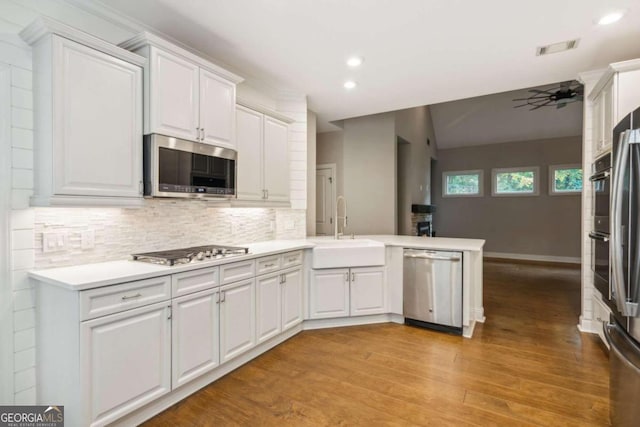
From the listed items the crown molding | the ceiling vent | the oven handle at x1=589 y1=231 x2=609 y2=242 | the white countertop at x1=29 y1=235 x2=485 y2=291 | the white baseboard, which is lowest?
the white baseboard

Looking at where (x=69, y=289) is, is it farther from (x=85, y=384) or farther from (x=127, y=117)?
(x=127, y=117)

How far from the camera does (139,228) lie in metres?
2.51

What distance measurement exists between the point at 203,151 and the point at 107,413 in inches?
70.4

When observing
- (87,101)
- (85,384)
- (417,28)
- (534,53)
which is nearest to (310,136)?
(417,28)

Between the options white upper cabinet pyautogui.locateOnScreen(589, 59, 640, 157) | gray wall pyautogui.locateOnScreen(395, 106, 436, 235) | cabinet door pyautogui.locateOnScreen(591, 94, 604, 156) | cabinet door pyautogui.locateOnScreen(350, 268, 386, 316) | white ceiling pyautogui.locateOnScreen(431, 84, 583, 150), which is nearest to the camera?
white upper cabinet pyautogui.locateOnScreen(589, 59, 640, 157)

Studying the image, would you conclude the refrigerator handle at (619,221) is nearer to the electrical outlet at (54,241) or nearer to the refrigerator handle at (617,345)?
the refrigerator handle at (617,345)

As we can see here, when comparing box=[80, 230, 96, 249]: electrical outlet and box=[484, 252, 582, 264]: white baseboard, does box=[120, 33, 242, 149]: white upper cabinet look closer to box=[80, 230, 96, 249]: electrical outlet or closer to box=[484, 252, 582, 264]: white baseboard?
box=[80, 230, 96, 249]: electrical outlet

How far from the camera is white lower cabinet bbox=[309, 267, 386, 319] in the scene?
351 centimetres

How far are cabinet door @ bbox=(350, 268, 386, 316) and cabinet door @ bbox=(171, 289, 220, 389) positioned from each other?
167cm

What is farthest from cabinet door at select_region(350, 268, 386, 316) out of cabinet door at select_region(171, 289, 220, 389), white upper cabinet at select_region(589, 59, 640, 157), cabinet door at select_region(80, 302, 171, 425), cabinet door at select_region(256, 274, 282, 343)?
white upper cabinet at select_region(589, 59, 640, 157)

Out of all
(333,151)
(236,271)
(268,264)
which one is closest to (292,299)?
(268,264)

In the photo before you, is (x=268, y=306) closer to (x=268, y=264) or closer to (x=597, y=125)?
(x=268, y=264)

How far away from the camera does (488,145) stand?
8820 millimetres

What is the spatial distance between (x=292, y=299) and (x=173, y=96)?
82.4 inches
